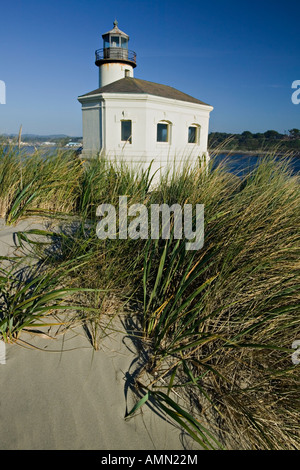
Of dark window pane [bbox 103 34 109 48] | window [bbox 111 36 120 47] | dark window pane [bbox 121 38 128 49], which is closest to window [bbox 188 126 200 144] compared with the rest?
dark window pane [bbox 121 38 128 49]

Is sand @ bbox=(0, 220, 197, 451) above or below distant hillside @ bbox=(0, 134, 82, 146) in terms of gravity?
below

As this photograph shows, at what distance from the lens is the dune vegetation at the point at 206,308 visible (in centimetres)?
172

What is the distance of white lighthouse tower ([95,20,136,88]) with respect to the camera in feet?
65.7

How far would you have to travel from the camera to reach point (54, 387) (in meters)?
1.81

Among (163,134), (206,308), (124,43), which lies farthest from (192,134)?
(206,308)

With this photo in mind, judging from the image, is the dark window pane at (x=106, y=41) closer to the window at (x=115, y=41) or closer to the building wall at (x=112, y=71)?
the window at (x=115, y=41)

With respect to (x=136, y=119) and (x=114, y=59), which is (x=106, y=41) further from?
(x=136, y=119)

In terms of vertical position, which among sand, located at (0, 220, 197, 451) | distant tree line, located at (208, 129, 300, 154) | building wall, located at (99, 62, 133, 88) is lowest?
sand, located at (0, 220, 197, 451)

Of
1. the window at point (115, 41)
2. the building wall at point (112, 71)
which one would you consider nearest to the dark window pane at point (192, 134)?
the building wall at point (112, 71)

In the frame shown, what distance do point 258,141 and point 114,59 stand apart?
18.6 meters

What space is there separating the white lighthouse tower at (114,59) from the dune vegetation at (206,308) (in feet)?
66.0

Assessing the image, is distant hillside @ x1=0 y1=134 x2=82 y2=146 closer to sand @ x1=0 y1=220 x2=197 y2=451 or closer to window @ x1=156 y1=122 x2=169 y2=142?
sand @ x1=0 y1=220 x2=197 y2=451

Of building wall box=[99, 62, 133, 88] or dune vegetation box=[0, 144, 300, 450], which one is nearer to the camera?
dune vegetation box=[0, 144, 300, 450]

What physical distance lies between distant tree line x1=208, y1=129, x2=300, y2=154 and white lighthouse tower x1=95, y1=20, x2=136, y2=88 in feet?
59.0
